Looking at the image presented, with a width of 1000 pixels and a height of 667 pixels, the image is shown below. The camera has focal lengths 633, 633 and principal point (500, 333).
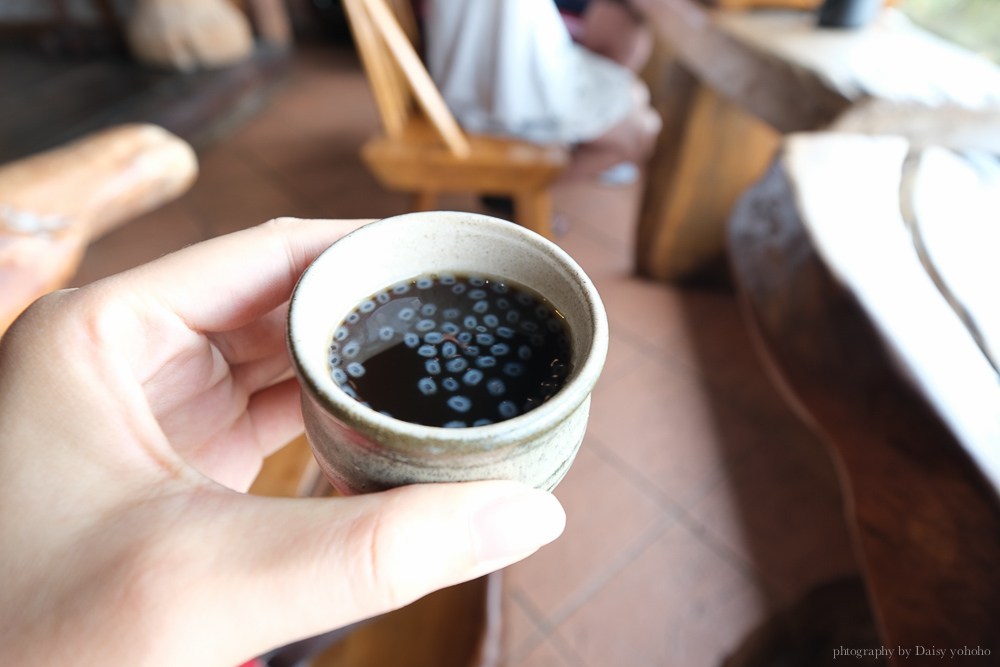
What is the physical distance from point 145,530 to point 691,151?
1.82 metres

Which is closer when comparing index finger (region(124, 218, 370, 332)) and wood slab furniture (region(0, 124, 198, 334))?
index finger (region(124, 218, 370, 332))

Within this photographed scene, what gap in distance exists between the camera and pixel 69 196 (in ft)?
4.72

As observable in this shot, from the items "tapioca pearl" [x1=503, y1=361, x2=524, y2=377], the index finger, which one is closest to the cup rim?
"tapioca pearl" [x1=503, y1=361, x2=524, y2=377]

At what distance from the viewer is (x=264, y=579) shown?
515mm

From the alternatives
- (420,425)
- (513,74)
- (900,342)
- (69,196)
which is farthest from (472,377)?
(513,74)

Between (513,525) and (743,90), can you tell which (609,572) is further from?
(743,90)

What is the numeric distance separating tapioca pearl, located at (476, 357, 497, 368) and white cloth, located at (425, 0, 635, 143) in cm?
131

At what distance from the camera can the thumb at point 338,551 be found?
20.3 inches

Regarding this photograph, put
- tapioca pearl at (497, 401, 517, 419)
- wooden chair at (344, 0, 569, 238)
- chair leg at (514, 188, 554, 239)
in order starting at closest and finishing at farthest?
tapioca pearl at (497, 401, 517, 419) < wooden chair at (344, 0, 569, 238) < chair leg at (514, 188, 554, 239)

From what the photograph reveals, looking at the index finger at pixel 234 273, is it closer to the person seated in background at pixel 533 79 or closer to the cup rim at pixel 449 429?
the cup rim at pixel 449 429

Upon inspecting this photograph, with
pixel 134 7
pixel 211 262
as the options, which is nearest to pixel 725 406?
pixel 211 262

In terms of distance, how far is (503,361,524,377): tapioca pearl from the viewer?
0.70m

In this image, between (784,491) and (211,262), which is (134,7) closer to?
(211,262)

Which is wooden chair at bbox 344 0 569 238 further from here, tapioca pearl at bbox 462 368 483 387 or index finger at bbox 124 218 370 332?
tapioca pearl at bbox 462 368 483 387
